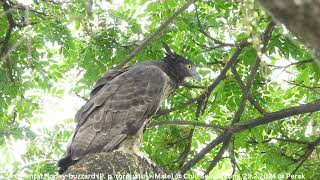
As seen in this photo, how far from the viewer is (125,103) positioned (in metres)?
5.93

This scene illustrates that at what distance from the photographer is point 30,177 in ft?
16.1

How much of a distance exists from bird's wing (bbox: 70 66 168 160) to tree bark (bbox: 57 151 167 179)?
3.96 ft

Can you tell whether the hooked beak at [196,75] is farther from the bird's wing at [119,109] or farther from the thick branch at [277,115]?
the thick branch at [277,115]

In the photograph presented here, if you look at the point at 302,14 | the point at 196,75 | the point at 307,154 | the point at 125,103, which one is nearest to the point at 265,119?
the point at 307,154

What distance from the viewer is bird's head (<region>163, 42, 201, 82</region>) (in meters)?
6.49

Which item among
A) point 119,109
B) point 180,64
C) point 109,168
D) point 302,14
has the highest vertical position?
point 180,64

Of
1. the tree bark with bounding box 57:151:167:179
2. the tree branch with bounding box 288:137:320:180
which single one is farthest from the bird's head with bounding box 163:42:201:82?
the tree bark with bounding box 57:151:167:179

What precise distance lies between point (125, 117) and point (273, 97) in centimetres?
209

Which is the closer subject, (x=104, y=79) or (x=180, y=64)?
(x=104, y=79)

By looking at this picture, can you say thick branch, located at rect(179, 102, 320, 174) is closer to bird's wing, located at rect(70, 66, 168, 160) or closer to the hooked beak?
bird's wing, located at rect(70, 66, 168, 160)

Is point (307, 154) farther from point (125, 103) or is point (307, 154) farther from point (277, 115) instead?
point (125, 103)

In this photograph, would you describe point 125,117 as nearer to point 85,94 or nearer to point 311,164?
point 85,94

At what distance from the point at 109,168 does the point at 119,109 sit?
226cm

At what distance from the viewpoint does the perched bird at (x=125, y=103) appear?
18.0 feet
